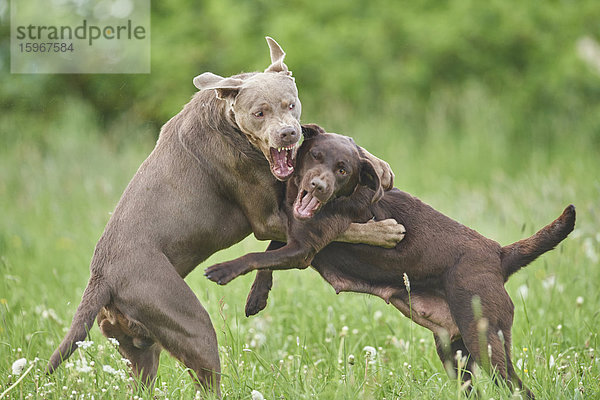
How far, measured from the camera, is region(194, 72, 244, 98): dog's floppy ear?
4.20 meters

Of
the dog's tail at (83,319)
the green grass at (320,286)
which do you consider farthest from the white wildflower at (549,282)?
the dog's tail at (83,319)

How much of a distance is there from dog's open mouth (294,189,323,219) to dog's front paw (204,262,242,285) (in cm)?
41

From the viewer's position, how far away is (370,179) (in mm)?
4293

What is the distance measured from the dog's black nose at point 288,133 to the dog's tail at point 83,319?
114cm

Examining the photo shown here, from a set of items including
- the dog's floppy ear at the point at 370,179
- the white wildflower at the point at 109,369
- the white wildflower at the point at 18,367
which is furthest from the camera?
the dog's floppy ear at the point at 370,179

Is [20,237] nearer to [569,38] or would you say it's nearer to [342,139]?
[342,139]

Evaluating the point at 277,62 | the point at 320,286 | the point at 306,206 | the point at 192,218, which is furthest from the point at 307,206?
the point at 320,286

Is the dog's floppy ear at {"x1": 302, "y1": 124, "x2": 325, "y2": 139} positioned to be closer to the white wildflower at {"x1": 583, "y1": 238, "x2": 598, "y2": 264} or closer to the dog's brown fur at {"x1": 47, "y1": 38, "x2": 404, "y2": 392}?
the dog's brown fur at {"x1": 47, "y1": 38, "x2": 404, "y2": 392}

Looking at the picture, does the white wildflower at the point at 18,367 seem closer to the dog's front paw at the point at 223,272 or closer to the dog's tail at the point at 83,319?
the dog's tail at the point at 83,319

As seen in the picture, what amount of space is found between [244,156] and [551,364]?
201 cm

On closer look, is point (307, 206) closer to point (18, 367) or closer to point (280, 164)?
point (280, 164)

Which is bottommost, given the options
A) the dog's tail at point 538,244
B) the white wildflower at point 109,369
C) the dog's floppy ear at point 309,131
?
the white wildflower at point 109,369

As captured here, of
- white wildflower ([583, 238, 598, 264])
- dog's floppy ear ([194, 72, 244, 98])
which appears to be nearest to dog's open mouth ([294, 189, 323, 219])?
dog's floppy ear ([194, 72, 244, 98])

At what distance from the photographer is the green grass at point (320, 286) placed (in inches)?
166
